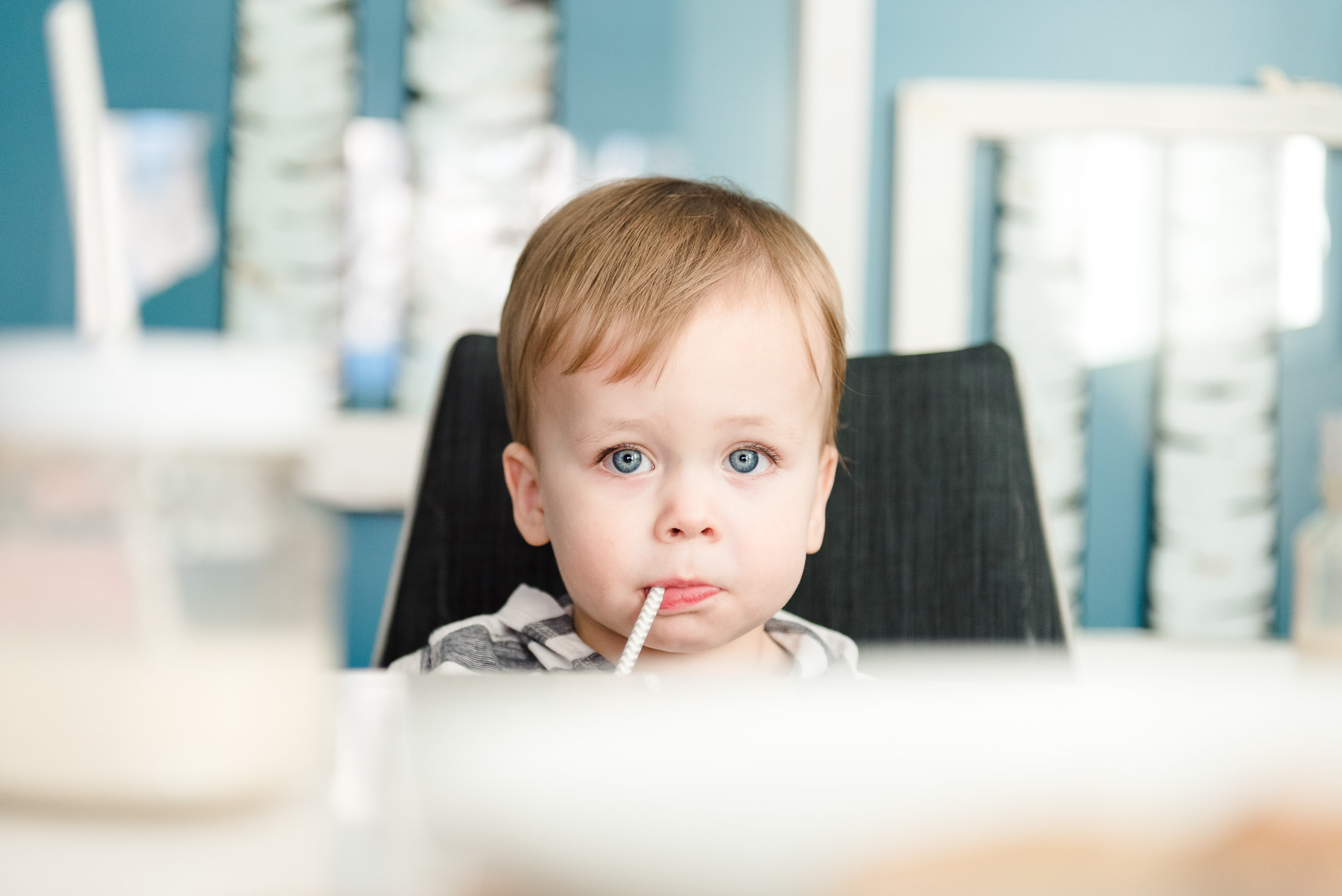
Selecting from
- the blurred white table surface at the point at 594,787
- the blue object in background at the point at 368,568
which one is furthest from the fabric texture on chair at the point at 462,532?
the blue object in background at the point at 368,568

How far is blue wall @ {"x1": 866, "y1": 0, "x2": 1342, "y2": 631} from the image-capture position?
181 cm

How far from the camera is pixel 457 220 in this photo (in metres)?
1.77

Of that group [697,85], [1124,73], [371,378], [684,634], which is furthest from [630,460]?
[1124,73]

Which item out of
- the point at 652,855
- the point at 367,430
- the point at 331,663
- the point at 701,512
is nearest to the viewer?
the point at 652,855

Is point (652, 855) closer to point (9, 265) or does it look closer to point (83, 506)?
point (83, 506)

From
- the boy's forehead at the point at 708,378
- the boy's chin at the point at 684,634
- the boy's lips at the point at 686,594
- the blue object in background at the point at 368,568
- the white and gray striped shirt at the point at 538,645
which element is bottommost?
the blue object in background at the point at 368,568

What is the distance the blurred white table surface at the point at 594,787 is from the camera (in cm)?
18

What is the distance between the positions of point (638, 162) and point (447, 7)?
0.41 m

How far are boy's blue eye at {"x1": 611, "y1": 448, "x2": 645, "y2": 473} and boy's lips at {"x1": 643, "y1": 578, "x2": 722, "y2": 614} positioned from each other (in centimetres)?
9

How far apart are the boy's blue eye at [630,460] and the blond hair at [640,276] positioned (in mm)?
54

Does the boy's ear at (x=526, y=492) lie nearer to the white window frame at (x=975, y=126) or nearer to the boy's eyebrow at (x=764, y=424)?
the boy's eyebrow at (x=764, y=424)

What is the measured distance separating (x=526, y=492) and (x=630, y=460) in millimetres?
154

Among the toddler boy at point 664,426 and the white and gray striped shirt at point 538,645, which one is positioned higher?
the toddler boy at point 664,426

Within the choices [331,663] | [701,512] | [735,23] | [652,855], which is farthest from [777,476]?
[735,23]
